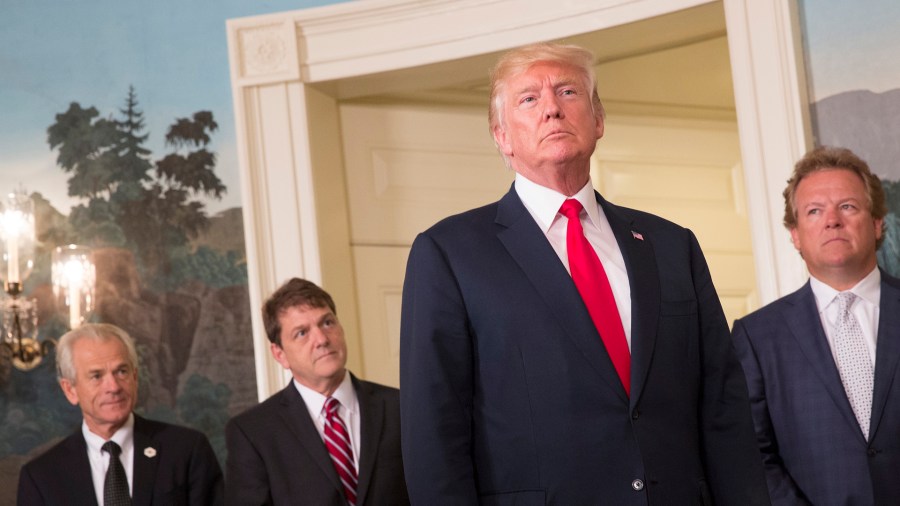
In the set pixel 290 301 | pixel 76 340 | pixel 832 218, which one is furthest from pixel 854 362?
pixel 76 340

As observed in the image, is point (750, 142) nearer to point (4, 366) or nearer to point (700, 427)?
point (700, 427)

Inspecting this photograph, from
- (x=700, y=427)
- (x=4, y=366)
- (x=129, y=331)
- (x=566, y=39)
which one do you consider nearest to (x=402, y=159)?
(x=566, y=39)

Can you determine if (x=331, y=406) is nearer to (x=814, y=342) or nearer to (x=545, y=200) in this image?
(x=814, y=342)

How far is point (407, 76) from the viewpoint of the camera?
5.46 metres

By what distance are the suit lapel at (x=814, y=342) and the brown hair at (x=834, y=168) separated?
25 centimetres

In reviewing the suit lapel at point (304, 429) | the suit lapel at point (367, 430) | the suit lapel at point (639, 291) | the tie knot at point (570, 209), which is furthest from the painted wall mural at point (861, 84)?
the tie knot at point (570, 209)

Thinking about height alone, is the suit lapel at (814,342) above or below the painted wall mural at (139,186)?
below

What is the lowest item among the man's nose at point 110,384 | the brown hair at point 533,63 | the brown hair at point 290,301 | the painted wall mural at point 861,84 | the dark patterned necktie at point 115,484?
the dark patterned necktie at point 115,484

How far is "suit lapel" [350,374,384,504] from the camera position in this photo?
11.7 ft

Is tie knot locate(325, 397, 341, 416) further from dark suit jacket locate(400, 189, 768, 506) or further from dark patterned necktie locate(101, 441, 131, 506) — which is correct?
dark suit jacket locate(400, 189, 768, 506)

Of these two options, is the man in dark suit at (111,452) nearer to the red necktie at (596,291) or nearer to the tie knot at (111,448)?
the tie knot at (111,448)

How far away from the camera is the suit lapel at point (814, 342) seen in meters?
3.36

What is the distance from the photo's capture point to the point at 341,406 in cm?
376

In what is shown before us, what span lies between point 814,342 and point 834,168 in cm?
54
